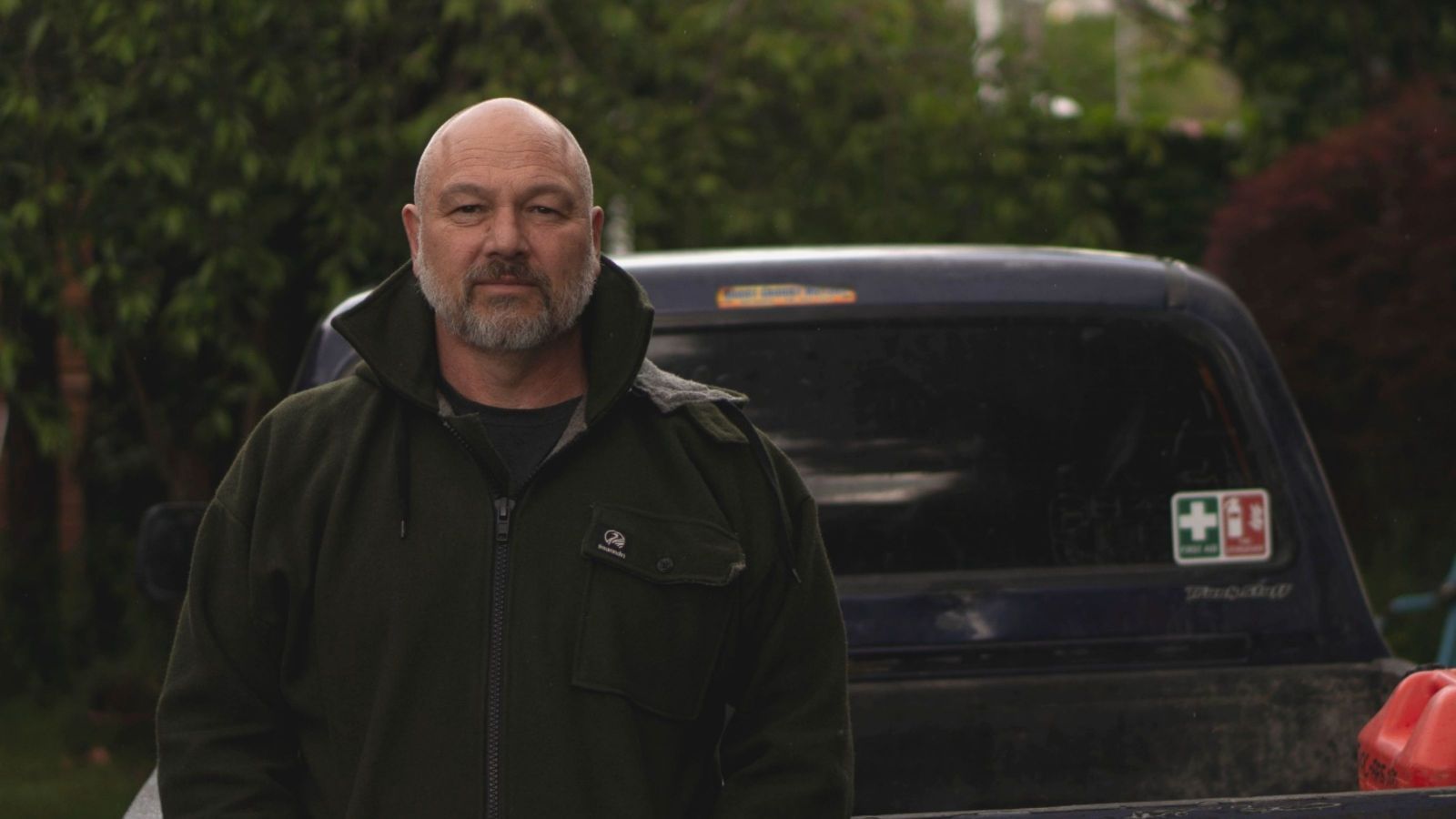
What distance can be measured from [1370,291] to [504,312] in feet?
23.6

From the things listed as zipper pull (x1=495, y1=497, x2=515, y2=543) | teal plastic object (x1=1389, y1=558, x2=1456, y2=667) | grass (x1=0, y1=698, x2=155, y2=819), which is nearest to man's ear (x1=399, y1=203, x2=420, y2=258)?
zipper pull (x1=495, y1=497, x2=515, y2=543)

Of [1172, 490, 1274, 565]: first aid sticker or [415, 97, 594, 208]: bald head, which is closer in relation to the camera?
[415, 97, 594, 208]: bald head

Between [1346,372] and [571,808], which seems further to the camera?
[1346,372]

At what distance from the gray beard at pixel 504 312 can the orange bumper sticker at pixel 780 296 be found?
1.49m

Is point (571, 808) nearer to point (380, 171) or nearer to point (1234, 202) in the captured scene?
point (380, 171)

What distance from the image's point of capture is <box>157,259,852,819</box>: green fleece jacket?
2570mm

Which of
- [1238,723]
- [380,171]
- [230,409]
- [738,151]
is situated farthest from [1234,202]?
[1238,723]

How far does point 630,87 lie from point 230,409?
2.24 m

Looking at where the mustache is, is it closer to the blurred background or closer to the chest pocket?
the chest pocket

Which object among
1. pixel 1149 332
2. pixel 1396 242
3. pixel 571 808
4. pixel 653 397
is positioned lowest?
pixel 571 808

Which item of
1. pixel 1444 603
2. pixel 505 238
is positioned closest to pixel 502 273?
pixel 505 238

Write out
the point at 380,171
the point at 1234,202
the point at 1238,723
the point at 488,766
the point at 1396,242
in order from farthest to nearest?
the point at 1234,202
the point at 1396,242
the point at 380,171
the point at 1238,723
the point at 488,766

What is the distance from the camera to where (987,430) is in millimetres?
4172

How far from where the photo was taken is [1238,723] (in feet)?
13.3
